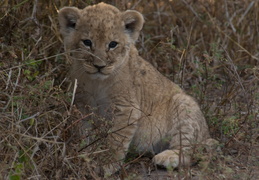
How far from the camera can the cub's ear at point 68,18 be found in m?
5.58

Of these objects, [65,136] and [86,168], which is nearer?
[86,168]

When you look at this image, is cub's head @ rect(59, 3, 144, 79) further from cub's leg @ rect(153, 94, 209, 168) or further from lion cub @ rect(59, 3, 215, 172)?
cub's leg @ rect(153, 94, 209, 168)

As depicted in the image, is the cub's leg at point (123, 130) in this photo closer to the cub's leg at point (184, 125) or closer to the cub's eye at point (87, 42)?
the cub's leg at point (184, 125)

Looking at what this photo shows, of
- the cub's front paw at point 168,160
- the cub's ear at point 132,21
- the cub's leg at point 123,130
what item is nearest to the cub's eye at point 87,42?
the cub's ear at point 132,21

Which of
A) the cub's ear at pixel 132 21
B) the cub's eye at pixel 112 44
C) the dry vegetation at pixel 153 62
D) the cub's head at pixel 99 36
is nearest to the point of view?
the dry vegetation at pixel 153 62

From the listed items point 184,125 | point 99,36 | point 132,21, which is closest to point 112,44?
point 99,36

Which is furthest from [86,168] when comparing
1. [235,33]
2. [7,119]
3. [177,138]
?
[235,33]

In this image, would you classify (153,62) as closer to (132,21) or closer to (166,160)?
(132,21)

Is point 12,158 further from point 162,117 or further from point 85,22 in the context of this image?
point 162,117

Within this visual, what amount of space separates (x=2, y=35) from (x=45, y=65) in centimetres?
60

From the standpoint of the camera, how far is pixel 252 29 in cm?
820

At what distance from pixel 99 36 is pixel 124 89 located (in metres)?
0.70

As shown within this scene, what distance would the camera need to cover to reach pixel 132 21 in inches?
227

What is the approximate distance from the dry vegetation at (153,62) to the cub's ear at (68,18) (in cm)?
32
